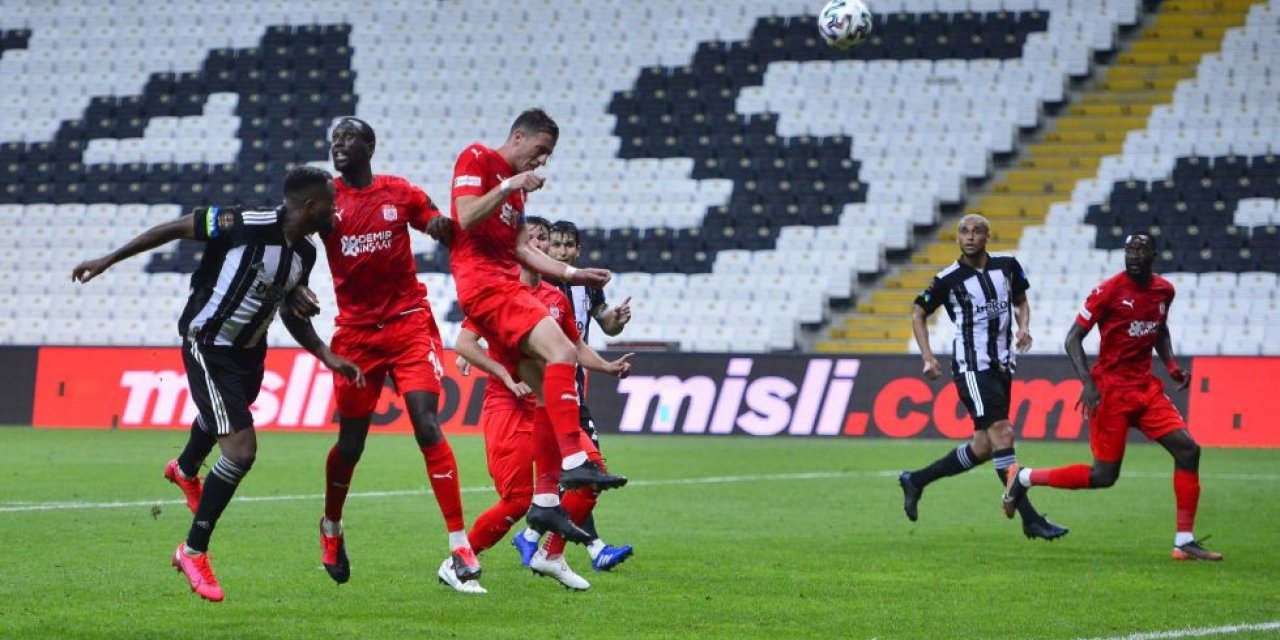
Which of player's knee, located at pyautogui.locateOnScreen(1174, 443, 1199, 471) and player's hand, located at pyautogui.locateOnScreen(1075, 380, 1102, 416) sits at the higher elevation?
player's hand, located at pyautogui.locateOnScreen(1075, 380, 1102, 416)

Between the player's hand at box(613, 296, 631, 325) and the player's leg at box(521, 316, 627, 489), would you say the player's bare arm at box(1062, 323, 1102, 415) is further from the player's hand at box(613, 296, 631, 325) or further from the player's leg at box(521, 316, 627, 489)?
the player's leg at box(521, 316, 627, 489)

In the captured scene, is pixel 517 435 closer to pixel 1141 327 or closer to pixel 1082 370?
pixel 1082 370

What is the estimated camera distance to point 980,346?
43.6 ft

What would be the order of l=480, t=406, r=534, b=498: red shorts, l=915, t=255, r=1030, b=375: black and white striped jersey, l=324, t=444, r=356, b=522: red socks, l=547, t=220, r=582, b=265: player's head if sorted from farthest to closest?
l=915, t=255, r=1030, b=375: black and white striped jersey < l=547, t=220, r=582, b=265: player's head < l=480, t=406, r=534, b=498: red shorts < l=324, t=444, r=356, b=522: red socks

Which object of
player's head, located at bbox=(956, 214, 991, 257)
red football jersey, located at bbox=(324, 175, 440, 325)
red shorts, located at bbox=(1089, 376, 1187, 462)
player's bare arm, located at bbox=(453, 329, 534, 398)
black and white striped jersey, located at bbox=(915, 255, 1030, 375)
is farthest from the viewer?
black and white striped jersey, located at bbox=(915, 255, 1030, 375)

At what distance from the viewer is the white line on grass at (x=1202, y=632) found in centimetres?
767

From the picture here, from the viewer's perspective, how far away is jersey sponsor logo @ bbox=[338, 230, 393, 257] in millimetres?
9219

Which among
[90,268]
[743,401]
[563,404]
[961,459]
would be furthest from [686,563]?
[743,401]

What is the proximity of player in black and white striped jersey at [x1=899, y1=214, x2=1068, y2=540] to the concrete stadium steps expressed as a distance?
48.0ft

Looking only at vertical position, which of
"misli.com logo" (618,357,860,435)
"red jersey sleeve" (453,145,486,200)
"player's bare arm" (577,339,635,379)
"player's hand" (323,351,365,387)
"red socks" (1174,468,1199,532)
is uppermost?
"red jersey sleeve" (453,145,486,200)

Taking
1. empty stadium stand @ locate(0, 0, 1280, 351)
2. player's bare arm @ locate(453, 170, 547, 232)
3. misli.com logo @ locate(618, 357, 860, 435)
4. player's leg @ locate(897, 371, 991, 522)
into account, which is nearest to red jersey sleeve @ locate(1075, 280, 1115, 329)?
player's leg @ locate(897, 371, 991, 522)

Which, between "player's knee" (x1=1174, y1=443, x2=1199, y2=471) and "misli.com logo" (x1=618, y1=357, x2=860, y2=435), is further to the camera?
"misli.com logo" (x1=618, y1=357, x2=860, y2=435)

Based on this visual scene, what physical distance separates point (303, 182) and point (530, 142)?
128 cm

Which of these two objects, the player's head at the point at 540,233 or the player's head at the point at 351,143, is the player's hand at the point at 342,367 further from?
the player's head at the point at 540,233
